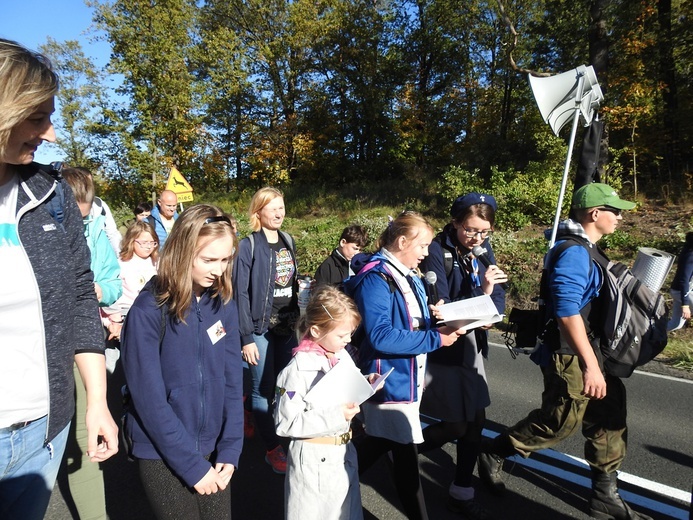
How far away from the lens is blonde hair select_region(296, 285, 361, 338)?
225 cm

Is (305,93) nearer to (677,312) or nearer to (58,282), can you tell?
(677,312)

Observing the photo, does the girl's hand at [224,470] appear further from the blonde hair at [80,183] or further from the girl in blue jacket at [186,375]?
the blonde hair at [80,183]

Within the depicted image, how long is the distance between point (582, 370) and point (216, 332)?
2.13 metres

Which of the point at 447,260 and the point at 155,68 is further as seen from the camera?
the point at 155,68

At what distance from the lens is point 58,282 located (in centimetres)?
149

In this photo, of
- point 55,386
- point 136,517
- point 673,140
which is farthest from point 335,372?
point 673,140

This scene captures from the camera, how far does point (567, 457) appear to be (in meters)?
3.70

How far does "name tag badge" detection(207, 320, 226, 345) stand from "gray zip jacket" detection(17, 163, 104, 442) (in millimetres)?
408

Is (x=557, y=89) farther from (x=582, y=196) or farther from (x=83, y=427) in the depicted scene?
(x=83, y=427)

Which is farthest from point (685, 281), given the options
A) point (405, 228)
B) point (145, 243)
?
point (145, 243)

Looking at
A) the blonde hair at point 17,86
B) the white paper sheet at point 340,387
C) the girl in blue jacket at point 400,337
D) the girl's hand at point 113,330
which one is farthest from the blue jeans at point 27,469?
the girl's hand at point 113,330

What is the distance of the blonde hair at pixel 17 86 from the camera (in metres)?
1.25

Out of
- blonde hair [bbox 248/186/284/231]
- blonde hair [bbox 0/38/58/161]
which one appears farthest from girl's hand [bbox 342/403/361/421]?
blonde hair [bbox 248/186/284/231]

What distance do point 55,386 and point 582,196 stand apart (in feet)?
9.50
